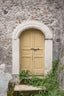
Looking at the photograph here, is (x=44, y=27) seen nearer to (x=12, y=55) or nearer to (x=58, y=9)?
(x=58, y=9)

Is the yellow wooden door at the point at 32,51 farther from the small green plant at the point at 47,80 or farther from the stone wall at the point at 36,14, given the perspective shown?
the stone wall at the point at 36,14

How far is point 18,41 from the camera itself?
203 inches

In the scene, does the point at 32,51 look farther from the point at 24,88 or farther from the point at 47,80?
the point at 24,88

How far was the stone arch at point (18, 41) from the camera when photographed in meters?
5.08

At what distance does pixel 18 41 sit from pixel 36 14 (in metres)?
1.24

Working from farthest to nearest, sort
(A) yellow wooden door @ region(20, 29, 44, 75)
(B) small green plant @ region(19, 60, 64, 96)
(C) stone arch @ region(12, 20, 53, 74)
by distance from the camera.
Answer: (A) yellow wooden door @ region(20, 29, 44, 75) < (C) stone arch @ region(12, 20, 53, 74) < (B) small green plant @ region(19, 60, 64, 96)

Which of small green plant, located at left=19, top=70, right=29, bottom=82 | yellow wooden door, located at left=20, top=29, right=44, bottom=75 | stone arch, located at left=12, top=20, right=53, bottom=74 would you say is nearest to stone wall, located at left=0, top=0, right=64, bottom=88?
stone arch, located at left=12, top=20, right=53, bottom=74

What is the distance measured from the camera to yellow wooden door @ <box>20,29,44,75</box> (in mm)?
5285

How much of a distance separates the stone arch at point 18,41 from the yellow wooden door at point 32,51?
219 mm

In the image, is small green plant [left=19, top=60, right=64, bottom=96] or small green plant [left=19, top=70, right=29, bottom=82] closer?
small green plant [left=19, top=60, right=64, bottom=96]

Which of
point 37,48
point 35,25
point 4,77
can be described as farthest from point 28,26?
point 4,77

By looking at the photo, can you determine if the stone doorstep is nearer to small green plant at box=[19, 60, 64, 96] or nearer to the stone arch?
small green plant at box=[19, 60, 64, 96]

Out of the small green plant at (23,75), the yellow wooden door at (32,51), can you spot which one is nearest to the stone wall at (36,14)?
the yellow wooden door at (32,51)

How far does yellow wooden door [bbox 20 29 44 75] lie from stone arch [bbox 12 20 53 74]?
0.22 meters
